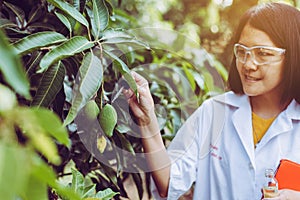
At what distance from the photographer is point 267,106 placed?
1704mm

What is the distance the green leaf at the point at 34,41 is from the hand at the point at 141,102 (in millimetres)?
361

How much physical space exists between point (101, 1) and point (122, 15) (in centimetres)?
86

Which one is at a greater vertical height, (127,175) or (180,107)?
(180,107)

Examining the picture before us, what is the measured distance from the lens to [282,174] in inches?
56.7

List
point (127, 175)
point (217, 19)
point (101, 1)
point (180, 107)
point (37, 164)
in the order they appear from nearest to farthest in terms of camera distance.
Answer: point (37, 164) → point (101, 1) → point (127, 175) → point (180, 107) → point (217, 19)

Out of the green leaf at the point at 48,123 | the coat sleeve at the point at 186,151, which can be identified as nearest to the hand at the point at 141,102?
the coat sleeve at the point at 186,151

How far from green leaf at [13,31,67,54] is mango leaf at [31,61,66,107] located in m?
0.07

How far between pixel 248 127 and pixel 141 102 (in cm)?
52

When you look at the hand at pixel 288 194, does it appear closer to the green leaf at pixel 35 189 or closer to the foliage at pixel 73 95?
the foliage at pixel 73 95

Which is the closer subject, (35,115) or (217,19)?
(35,115)

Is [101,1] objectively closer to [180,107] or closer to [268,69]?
[268,69]

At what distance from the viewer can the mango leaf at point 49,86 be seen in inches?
38.0

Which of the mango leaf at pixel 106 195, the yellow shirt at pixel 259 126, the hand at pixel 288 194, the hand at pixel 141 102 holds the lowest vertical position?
the hand at pixel 288 194

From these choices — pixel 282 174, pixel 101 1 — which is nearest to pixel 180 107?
pixel 282 174
